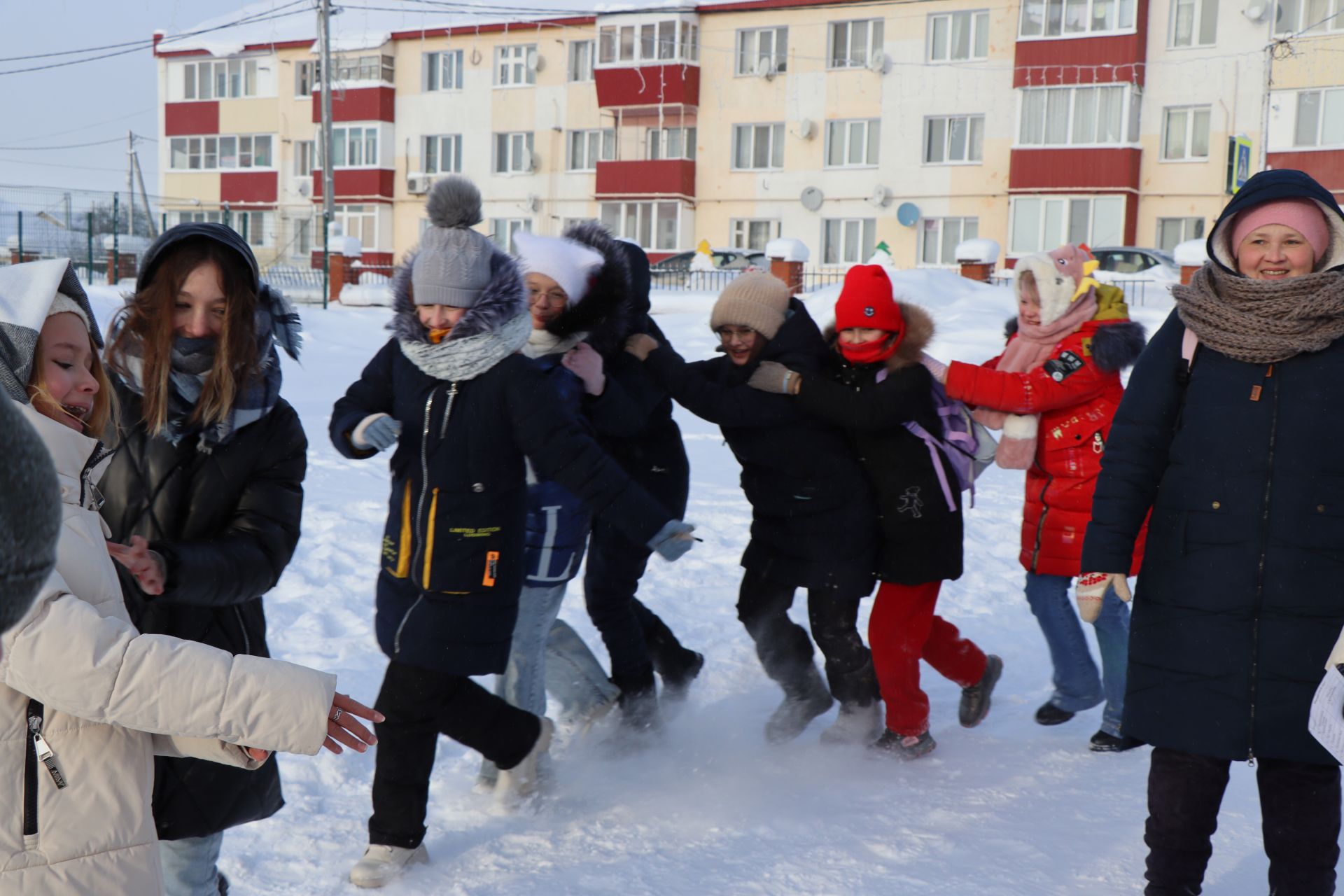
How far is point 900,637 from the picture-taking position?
4434 millimetres

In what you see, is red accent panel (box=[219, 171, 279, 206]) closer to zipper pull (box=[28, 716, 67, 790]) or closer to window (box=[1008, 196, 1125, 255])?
window (box=[1008, 196, 1125, 255])

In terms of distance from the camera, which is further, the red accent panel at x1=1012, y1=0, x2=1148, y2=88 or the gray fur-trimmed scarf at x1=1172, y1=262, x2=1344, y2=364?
the red accent panel at x1=1012, y1=0, x2=1148, y2=88

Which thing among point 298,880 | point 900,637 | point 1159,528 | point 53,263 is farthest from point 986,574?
point 53,263

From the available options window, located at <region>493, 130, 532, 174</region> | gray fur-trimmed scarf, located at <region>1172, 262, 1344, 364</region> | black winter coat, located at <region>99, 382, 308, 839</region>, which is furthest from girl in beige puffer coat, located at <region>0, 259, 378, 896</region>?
window, located at <region>493, 130, 532, 174</region>

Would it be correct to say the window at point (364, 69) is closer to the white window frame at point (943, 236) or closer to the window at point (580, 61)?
the window at point (580, 61)

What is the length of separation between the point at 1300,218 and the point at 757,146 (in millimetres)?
30520

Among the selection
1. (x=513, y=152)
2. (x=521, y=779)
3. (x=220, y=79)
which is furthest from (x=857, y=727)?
(x=220, y=79)

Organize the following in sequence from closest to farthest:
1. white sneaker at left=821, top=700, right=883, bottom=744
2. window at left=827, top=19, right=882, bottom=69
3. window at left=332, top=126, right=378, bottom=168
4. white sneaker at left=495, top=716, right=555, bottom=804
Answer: white sneaker at left=495, top=716, right=555, bottom=804, white sneaker at left=821, top=700, right=883, bottom=744, window at left=827, top=19, right=882, bottom=69, window at left=332, top=126, right=378, bottom=168

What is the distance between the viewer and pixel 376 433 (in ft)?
11.2

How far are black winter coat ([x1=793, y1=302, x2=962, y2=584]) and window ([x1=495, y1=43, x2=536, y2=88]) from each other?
1276 inches

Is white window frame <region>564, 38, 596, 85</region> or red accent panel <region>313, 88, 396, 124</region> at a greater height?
white window frame <region>564, 38, 596, 85</region>

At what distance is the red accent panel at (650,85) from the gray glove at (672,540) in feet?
101

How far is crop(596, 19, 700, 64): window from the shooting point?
3262 cm

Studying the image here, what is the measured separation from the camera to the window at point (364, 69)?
121 feet
